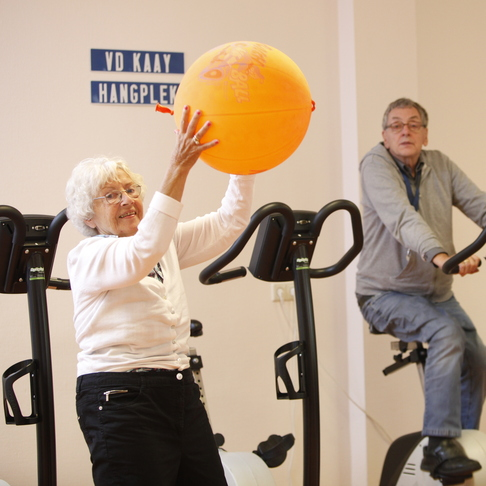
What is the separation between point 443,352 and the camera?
8.22ft

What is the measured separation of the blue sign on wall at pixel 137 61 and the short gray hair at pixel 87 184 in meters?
1.46

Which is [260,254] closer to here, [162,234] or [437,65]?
[162,234]

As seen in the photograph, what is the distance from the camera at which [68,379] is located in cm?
307

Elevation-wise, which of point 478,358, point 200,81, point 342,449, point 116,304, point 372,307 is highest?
point 200,81

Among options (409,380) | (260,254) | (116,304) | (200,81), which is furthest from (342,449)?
(200,81)

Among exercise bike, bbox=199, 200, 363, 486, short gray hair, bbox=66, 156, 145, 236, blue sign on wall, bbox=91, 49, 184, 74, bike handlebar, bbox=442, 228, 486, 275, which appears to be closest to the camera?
short gray hair, bbox=66, 156, 145, 236

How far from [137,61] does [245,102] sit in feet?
5.90

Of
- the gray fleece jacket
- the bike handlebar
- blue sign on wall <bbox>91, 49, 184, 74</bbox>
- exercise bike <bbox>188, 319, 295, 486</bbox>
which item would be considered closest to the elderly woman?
exercise bike <bbox>188, 319, 295, 486</bbox>

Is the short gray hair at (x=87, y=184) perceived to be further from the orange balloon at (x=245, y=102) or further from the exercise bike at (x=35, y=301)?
the orange balloon at (x=245, y=102)

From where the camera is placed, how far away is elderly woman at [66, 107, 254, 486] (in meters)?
1.60

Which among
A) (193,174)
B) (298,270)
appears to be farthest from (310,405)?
(193,174)

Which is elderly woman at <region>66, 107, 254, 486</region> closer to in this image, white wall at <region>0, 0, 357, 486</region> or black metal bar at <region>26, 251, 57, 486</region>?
black metal bar at <region>26, 251, 57, 486</region>

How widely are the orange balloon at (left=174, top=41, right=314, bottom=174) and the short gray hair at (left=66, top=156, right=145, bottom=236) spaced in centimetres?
28

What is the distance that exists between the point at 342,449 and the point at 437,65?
2243mm
